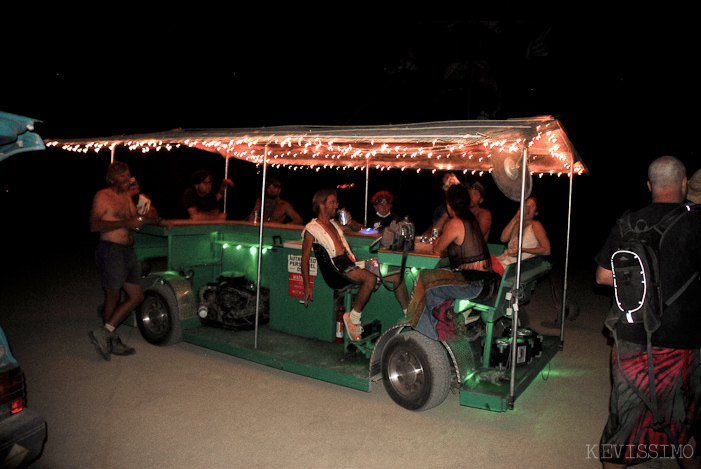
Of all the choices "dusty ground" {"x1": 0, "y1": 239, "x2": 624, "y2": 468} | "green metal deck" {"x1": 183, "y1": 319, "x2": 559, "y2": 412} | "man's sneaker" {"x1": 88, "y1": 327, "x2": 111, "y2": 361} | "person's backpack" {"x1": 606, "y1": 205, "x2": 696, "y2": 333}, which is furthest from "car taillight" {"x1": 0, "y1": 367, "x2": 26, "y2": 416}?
"person's backpack" {"x1": 606, "y1": 205, "x2": 696, "y2": 333}

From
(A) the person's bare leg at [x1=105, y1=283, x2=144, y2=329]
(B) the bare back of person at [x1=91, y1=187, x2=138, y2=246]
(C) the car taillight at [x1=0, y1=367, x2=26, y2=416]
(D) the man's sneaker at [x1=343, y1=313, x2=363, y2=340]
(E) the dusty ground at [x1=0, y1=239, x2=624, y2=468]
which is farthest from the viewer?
(A) the person's bare leg at [x1=105, y1=283, x2=144, y2=329]

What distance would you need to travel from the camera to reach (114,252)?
5.87m

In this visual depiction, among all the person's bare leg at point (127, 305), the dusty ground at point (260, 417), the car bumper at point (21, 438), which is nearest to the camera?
the car bumper at point (21, 438)

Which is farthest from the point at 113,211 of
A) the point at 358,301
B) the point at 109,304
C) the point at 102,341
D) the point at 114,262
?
the point at 358,301

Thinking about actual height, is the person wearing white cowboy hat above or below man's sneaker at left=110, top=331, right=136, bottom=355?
above

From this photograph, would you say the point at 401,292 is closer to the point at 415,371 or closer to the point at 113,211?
the point at 415,371

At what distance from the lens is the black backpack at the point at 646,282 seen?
2904 millimetres

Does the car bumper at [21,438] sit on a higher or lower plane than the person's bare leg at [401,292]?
lower

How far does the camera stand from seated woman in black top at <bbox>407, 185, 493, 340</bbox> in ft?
15.2

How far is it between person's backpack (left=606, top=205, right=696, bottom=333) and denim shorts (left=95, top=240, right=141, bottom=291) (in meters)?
5.06

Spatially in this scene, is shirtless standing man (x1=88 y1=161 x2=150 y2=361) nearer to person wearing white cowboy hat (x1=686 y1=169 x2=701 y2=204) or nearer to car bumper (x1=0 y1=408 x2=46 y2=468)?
car bumper (x1=0 y1=408 x2=46 y2=468)

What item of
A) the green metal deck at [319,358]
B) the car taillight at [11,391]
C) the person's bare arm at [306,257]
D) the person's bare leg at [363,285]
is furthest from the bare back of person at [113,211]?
the car taillight at [11,391]

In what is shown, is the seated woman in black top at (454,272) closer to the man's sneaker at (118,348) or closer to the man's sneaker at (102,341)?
the man's sneaker at (118,348)

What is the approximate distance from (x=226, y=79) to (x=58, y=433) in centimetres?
2450
